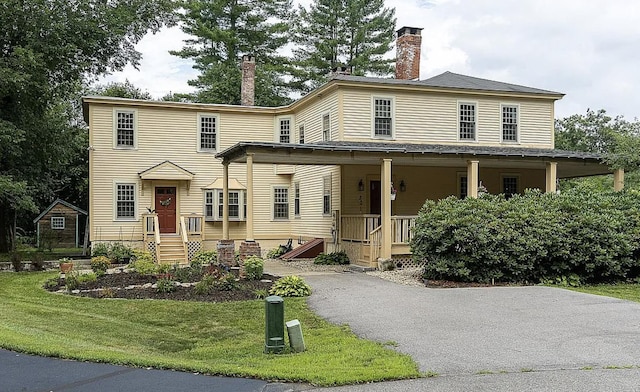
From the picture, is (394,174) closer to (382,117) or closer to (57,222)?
(382,117)

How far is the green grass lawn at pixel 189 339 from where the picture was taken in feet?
21.5

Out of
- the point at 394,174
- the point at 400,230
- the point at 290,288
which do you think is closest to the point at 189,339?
the point at 290,288

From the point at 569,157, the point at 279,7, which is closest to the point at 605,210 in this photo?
the point at 569,157

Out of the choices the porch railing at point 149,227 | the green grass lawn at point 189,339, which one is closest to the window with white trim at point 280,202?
the porch railing at point 149,227

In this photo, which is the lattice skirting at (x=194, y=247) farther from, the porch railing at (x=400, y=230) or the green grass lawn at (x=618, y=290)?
the green grass lawn at (x=618, y=290)

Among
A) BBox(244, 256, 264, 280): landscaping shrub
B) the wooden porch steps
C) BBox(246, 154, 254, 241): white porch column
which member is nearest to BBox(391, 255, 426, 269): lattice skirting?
BBox(246, 154, 254, 241): white porch column

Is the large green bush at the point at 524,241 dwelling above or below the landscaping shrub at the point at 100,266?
above

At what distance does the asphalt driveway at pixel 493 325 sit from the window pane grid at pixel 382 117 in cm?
789

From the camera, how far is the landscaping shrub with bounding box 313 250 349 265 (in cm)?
1914

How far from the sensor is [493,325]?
364 inches

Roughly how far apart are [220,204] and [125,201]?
3668 mm

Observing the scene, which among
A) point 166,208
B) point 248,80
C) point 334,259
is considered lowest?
point 334,259

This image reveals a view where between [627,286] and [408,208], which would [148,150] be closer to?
[408,208]

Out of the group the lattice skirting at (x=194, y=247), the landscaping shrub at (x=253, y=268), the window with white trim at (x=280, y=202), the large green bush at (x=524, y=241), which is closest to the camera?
the large green bush at (x=524, y=241)
